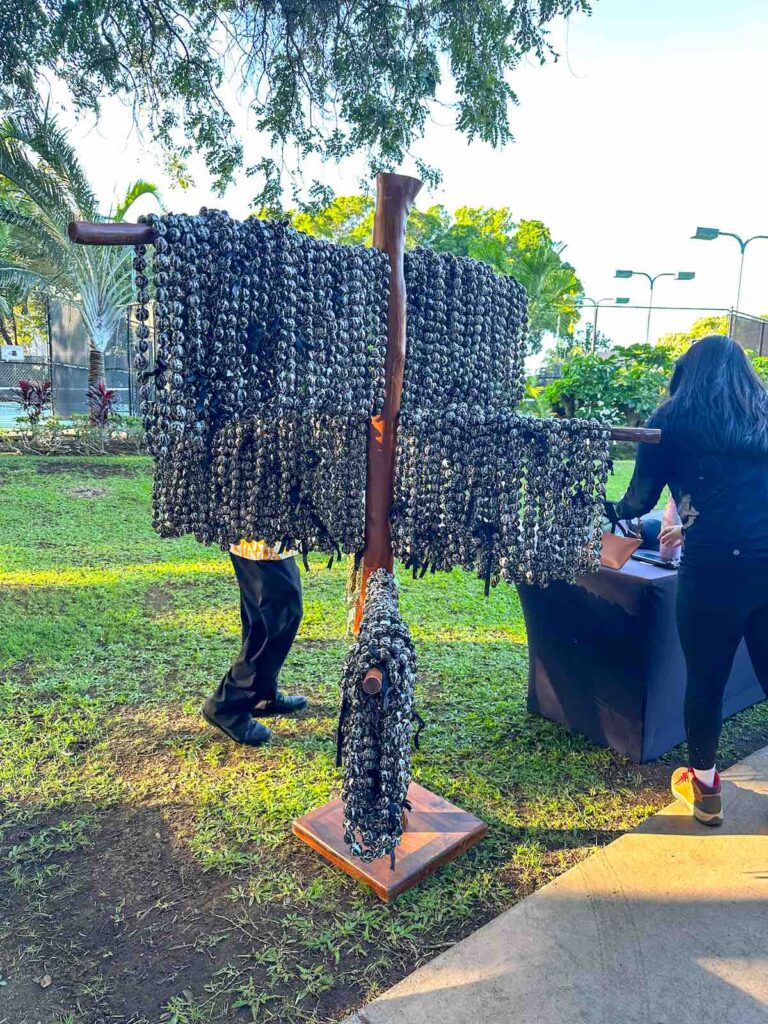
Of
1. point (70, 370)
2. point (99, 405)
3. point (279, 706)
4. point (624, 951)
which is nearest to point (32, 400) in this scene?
point (99, 405)

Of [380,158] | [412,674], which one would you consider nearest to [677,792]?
[412,674]

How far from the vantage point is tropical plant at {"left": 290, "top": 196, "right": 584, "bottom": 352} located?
18.5 metres

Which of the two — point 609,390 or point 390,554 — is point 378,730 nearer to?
point 390,554

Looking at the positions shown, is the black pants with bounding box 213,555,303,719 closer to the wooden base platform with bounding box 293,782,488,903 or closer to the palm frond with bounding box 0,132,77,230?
the wooden base platform with bounding box 293,782,488,903

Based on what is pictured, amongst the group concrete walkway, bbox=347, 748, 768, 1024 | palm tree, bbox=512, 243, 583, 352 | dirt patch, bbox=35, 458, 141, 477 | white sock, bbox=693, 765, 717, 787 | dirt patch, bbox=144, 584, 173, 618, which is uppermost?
palm tree, bbox=512, 243, 583, 352

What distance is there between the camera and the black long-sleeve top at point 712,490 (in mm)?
2396

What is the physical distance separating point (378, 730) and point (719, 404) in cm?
151

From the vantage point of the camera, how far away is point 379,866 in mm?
2311

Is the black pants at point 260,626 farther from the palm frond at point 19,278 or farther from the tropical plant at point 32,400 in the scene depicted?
the palm frond at point 19,278

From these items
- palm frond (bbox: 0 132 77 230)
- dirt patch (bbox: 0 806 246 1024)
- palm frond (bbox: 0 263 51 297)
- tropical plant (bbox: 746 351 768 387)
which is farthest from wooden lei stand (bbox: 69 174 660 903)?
palm frond (bbox: 0 263 51 297)

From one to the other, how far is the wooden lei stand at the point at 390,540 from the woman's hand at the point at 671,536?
648 mm

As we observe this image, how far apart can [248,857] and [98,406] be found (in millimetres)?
10167

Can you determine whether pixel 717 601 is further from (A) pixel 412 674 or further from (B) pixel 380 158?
(B) pixel 380 158

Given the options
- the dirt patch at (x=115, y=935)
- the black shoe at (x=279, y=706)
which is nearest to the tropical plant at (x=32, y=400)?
the black shoe at (x=279, y=706)
